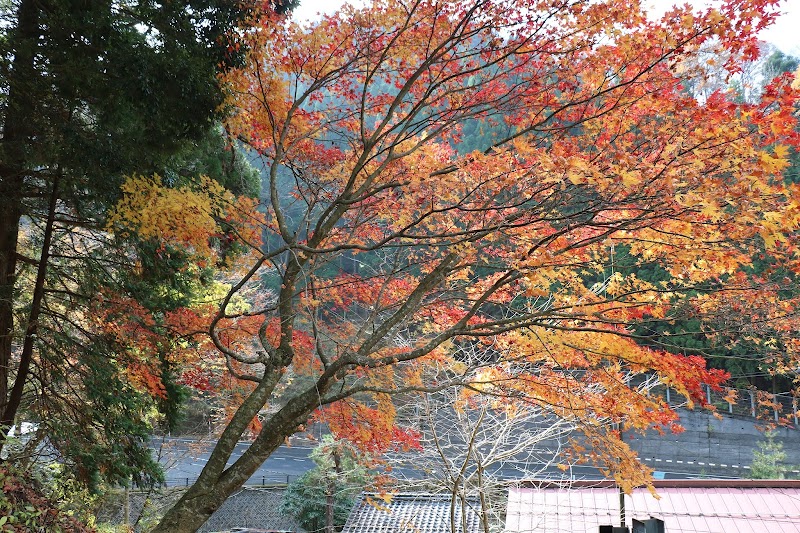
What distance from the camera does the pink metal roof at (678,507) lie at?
8.05 meters

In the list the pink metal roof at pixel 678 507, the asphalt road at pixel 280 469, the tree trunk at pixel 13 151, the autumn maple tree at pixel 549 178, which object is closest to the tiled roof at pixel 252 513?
the asphalt road at pixel 280 469

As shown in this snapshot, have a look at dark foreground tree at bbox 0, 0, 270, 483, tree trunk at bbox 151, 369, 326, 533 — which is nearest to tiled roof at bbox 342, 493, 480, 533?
tree trunk at bbox 151, 369, 326, 533

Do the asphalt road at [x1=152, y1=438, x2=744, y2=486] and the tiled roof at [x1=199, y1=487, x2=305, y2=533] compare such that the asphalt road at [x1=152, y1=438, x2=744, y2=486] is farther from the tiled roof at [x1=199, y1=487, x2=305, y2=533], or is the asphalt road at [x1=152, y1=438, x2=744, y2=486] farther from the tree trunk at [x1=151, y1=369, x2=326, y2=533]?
the tree trunk at [x1=151, y1=369, x2=326, y2=533]

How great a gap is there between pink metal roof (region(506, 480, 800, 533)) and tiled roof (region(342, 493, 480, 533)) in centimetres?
197

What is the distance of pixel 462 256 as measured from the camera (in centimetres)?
486

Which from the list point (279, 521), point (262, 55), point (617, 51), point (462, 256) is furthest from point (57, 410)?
point (279, 521)

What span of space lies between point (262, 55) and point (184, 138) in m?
1.06

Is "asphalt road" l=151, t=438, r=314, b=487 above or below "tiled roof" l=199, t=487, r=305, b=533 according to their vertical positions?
above

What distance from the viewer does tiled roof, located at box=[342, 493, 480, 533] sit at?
11195mm

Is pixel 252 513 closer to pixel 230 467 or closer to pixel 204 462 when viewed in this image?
pixel 204 462

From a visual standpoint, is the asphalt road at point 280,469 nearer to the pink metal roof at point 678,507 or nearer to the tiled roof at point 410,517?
the tiled roof at point 410,517

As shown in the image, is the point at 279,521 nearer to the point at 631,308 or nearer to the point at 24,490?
Answer: the point at 24,490

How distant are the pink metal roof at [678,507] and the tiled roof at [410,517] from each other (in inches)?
77.5

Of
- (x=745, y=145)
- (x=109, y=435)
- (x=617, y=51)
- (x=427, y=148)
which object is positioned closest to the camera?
(x=745, y=145)
